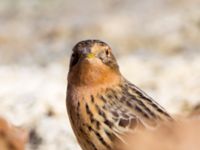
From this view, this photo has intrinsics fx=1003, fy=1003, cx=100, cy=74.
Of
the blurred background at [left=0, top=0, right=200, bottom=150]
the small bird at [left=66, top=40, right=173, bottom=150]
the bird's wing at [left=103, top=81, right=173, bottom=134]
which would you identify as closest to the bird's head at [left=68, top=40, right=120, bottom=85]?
the small bird at [left=66, top=40, right=173, bottom=150]

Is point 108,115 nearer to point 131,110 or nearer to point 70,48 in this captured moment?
point 131,110

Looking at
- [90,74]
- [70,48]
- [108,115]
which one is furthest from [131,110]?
[70,48]

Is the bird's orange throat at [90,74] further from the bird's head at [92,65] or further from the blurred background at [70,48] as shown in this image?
the blurred background at [70,48]

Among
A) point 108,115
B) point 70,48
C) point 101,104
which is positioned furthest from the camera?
point 70,48

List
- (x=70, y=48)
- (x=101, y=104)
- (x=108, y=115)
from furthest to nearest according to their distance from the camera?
1. (x=70, y=48)
2. (x=101, y=104)
3. (x=108, y=115)

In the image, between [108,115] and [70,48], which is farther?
[70,48]

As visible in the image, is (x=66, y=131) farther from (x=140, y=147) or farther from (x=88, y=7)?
(x=88, y=7)

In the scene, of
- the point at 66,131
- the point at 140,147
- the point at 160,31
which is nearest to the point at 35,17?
the point at 160,31

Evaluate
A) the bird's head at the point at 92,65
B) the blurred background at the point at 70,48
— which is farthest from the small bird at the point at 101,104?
the blurred background at the point at 70,48
